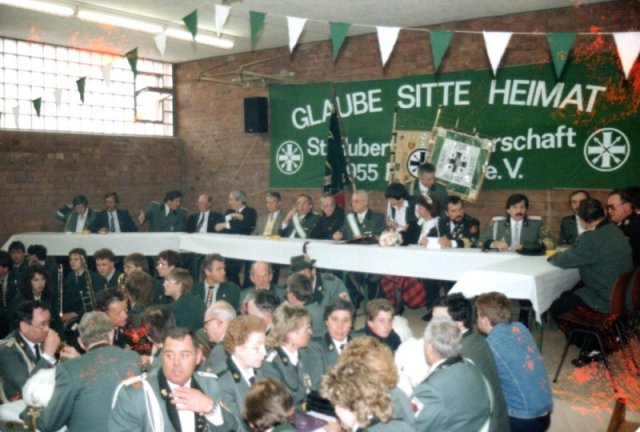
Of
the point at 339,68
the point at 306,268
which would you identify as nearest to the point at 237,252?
the point at 306,268

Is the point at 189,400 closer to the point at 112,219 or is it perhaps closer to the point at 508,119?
the point at 508,119

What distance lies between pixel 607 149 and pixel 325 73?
442 centimetres

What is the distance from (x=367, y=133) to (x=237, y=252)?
3145mm

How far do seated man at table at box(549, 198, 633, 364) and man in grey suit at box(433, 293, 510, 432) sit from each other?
6.42 feet

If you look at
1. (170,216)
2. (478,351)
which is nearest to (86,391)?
(478,351)

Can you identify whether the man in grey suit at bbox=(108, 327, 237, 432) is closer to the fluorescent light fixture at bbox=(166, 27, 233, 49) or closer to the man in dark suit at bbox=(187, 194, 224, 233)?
the man in dark suit at bbox=(187, 194, 224, 233)

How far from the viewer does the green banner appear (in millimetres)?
7516

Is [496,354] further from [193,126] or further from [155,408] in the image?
[193,126]

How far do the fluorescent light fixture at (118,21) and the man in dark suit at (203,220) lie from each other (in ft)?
8.15

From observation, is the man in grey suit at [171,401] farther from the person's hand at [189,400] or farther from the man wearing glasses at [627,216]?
the man wearing glasses at [627,216]

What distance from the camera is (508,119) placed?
8.30 metres

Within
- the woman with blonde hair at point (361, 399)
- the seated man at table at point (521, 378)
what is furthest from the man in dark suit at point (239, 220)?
the woman with blonde hair at point (361, 399)

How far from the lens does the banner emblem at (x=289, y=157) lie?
1046cm

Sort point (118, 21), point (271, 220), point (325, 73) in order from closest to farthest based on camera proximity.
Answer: point (271, 220) → point (118, 21) → point (325, 73)
